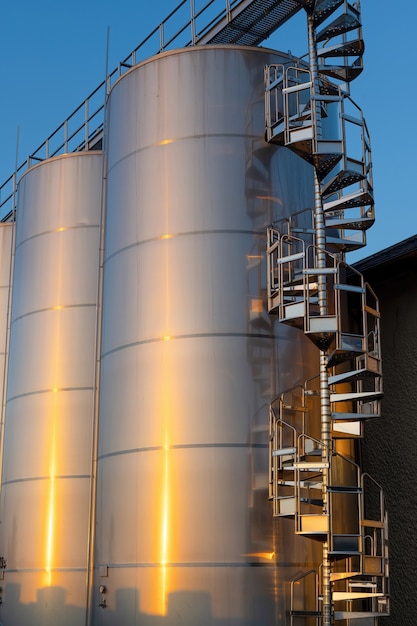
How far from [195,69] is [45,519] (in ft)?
31.2

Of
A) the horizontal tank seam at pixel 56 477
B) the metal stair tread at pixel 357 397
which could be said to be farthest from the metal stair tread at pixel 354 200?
the horizontal tank seam at pixel 56 477

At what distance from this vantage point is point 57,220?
65.9ft

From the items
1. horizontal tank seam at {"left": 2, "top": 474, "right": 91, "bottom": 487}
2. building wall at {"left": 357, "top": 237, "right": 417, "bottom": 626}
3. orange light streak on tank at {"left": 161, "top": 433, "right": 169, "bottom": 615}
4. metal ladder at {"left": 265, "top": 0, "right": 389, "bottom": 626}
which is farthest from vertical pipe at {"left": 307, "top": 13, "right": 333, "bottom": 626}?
horizontal tank seam at {"left": 2, "top": 474, "right": 91, "bottom": 487}

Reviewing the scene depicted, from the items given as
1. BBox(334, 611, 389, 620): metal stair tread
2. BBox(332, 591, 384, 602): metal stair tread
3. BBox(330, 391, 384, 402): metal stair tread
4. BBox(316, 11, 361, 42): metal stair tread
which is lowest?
BBox(334, 611, 389, 620): metal stair tread

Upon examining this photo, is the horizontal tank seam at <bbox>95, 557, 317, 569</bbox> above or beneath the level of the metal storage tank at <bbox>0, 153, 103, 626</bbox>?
beneath

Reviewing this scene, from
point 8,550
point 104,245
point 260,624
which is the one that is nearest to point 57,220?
point 104,245

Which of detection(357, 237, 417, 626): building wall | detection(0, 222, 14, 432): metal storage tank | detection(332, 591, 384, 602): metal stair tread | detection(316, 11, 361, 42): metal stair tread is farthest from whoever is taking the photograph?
detection(0, 222, 14, 432): metal storage tank

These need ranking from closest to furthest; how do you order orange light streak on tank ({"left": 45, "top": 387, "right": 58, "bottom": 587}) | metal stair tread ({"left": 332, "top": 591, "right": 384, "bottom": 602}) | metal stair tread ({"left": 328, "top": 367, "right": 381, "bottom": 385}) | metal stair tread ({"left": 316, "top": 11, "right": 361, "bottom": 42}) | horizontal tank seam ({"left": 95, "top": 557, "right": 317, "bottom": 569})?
1. metal stair tread ({"left": 332, "top": 591, "right": 384, "bottom": 602})
2. horizontal tank seam ({"left": 95, "top": 557, "right": 317, "bottom": 569})
3. metal stair tread ({"left": 328, "top": 367, "right": 381, "bottom": 385})
4. metal stair tread ({"left": 316, "top": 11, "right": 361, "bottom": 42})
5. orange light streak on tank ({"left": 45, "top": 387, "right": 58, "bottom": 587})

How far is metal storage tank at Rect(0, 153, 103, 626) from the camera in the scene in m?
18.0

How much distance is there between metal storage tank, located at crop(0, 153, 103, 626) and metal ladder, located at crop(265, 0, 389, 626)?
5777mm

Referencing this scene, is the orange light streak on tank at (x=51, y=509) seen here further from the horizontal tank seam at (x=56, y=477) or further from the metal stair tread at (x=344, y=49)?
the metal stair tread at (x=344, y=49)

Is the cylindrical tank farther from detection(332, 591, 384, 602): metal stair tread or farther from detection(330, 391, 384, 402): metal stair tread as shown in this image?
detection(330, 391, 384, 402): metal stair tread

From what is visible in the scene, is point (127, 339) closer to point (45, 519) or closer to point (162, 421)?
point (162, 421)

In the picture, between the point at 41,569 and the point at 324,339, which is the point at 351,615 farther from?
the point at 41,569
